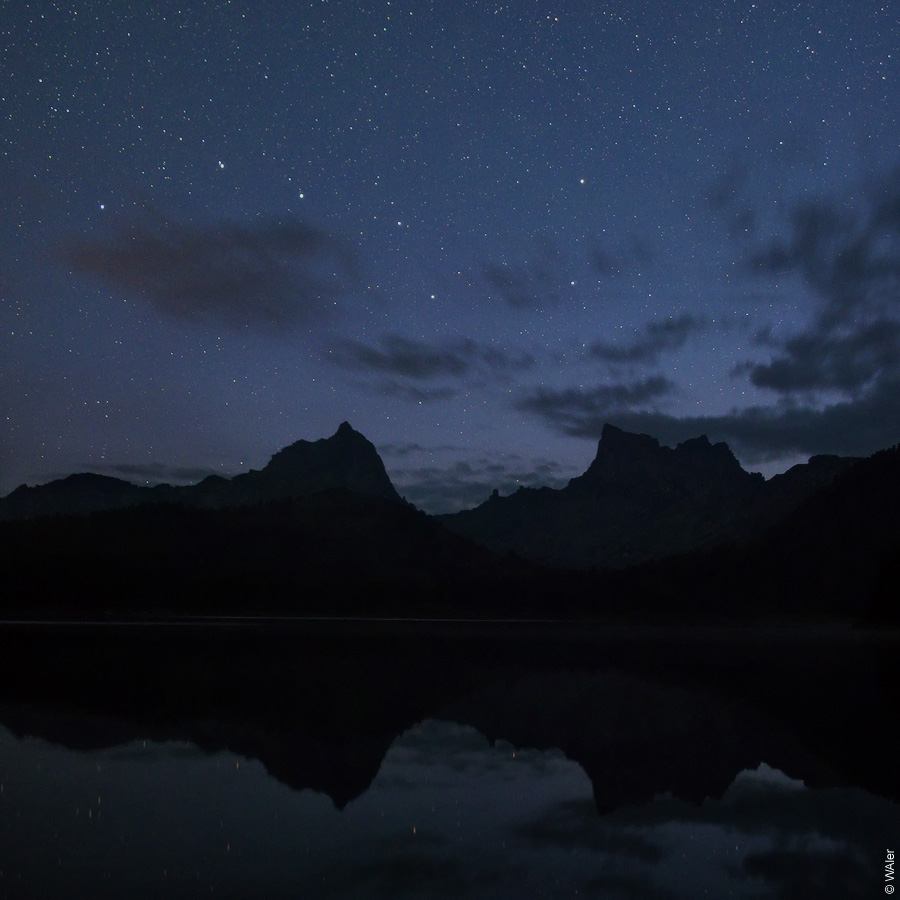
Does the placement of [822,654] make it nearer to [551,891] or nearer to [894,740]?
[894,740]

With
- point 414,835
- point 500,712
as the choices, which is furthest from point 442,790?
point 500,712

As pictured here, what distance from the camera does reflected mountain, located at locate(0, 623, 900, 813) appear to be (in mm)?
22031

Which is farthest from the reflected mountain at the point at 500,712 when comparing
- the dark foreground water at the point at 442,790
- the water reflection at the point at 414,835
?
the water reflection at the point at 414,835

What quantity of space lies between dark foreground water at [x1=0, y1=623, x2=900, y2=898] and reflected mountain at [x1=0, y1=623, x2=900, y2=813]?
16cm

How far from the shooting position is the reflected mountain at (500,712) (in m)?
22.0

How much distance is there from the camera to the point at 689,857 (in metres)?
14.7

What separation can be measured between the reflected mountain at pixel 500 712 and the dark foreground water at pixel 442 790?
0.52 ft

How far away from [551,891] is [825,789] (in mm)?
10451

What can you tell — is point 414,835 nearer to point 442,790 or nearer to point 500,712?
point 442,790

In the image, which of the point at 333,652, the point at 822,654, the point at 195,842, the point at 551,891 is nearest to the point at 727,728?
the point at 551,891

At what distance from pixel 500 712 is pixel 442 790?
13.1 metres

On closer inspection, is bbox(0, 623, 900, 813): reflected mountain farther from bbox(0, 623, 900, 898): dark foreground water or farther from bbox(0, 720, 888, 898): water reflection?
bbox(0, 720, 888, 898): water reflection

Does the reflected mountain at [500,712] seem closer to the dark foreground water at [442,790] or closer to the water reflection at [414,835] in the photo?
the dark foreground water at [442,790]

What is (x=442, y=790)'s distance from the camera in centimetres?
1950
